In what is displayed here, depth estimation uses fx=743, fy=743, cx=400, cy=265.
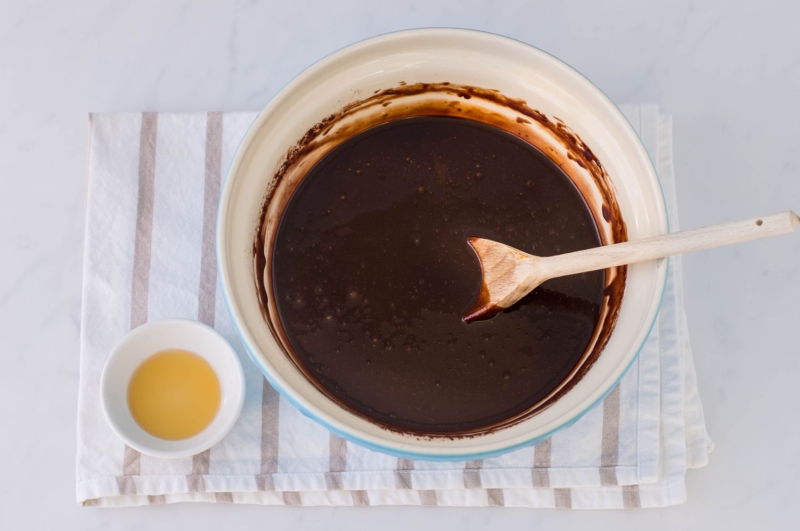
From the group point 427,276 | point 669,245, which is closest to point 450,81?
point 427,276

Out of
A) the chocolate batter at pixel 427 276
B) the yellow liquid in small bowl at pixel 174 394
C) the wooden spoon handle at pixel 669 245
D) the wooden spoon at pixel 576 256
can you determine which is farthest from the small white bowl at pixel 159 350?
the wooden spoon handle at pixel 669 245

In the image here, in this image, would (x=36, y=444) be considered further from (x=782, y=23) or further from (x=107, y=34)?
(x=782, y=23)

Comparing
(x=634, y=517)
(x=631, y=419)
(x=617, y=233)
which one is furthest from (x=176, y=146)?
(x=634, y=517)

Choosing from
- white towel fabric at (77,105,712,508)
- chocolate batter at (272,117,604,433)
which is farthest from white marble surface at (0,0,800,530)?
chocolate batter at (272,117,604,433)

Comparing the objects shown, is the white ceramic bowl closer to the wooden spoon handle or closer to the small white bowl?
the wooden spoon handle

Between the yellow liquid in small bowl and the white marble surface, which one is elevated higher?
the white marble surface

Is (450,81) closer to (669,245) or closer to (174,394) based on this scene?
(669,245)
